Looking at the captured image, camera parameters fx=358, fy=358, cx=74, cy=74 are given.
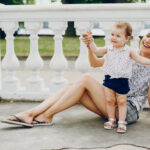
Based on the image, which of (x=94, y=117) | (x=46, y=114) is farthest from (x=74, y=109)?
(x=46, y=114)

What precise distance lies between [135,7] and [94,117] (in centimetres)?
127

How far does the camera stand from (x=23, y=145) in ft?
9.70

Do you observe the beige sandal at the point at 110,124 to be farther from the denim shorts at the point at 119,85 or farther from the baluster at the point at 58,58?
the baluster at the point at 58,58

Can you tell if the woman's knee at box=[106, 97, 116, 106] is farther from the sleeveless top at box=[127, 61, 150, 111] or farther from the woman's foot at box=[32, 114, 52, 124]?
the woman's foot at box=[32, 114, 52, 124]

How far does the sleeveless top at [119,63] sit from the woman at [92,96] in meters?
0.16

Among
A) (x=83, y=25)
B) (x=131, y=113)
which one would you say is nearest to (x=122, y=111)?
(x=131, y=113)

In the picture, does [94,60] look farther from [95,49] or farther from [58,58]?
[58,58]

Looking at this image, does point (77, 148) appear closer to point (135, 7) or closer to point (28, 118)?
point (28, 118)

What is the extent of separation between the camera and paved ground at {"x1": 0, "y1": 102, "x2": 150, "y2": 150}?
294 centimetres

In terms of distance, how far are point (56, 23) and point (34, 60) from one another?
0.54 metres

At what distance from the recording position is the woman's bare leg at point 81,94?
3.37 m

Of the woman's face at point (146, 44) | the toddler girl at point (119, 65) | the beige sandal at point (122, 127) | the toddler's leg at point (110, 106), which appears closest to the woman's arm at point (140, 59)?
the toddler girl at point (119, 65)

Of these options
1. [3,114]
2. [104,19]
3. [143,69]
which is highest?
[104,19]

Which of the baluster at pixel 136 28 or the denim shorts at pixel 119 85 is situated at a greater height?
the baluster at pixel 136 28
